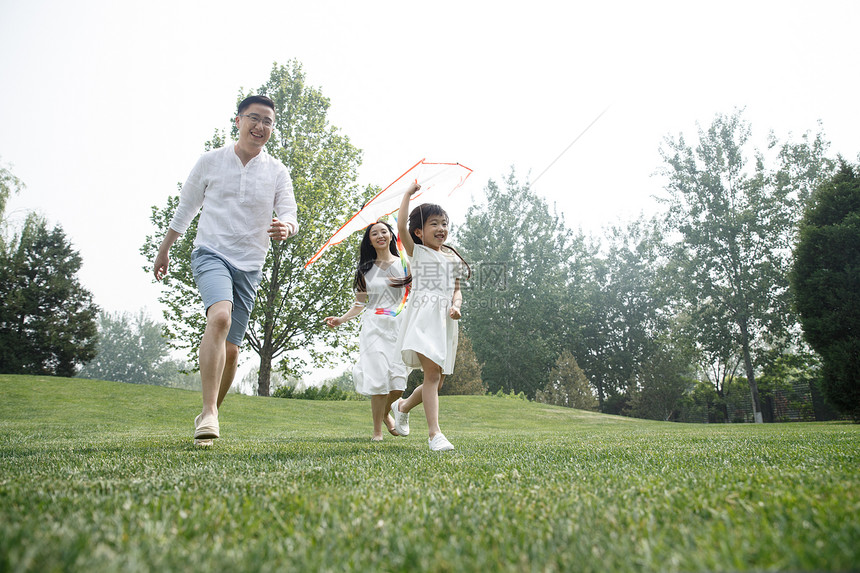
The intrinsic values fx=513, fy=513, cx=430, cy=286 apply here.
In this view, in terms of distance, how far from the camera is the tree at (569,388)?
29.6 m

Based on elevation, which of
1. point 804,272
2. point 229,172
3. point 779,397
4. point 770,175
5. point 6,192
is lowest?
point 779,397

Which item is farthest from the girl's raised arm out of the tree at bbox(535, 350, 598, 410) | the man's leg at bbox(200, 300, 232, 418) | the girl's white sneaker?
the tree at bbox(535, 350, 598, 410)

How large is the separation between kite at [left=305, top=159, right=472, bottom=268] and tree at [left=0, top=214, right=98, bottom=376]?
34.6 metres

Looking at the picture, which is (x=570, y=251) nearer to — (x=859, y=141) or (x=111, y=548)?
(x=859, y=141)

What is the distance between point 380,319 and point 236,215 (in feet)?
7.21

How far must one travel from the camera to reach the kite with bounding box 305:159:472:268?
474cm

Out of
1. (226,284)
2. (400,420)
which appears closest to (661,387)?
(400,420)

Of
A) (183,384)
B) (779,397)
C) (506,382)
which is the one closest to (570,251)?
(506,382)

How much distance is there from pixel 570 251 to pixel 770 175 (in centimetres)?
1496

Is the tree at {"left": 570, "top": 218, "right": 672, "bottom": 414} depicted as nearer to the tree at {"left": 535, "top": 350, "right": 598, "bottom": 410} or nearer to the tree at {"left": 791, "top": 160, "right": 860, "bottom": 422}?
the tree at {"left": 535, "top": 350, "right": 598, "bottom": 410}

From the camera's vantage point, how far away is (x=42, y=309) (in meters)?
33.5

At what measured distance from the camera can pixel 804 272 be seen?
1583 centimetres

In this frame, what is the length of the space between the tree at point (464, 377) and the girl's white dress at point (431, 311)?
→ 20.5 m

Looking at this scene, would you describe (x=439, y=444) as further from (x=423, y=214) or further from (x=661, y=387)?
(x=661, y=387)
